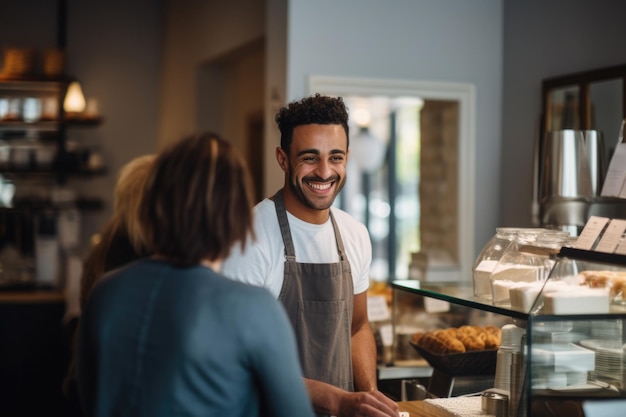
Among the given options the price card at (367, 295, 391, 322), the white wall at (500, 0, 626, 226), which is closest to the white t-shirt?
the price card at (367, 295, 391, 322)

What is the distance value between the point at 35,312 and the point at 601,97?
4.07m

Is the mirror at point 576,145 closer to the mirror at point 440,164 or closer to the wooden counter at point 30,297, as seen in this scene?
the mirror at point 440,164

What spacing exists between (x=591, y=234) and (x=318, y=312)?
83cm

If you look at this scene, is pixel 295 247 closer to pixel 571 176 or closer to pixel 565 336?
pixel 565 336

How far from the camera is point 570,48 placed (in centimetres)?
454

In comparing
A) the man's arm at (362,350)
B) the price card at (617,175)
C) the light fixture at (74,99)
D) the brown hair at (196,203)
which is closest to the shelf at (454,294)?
the man's arm at (362,350)

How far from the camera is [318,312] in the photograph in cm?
254

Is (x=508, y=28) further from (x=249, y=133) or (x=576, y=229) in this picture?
(x=249, y=133)

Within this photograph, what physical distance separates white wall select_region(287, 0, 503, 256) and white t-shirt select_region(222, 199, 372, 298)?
7.18 feet

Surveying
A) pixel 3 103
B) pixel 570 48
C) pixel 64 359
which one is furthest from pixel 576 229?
pixel 3 103

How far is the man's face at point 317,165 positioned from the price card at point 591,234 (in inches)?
28.6

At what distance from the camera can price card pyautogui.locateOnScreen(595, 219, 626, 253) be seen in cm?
233

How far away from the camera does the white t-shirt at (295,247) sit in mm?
2469

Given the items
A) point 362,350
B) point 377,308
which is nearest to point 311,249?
point 362,350
